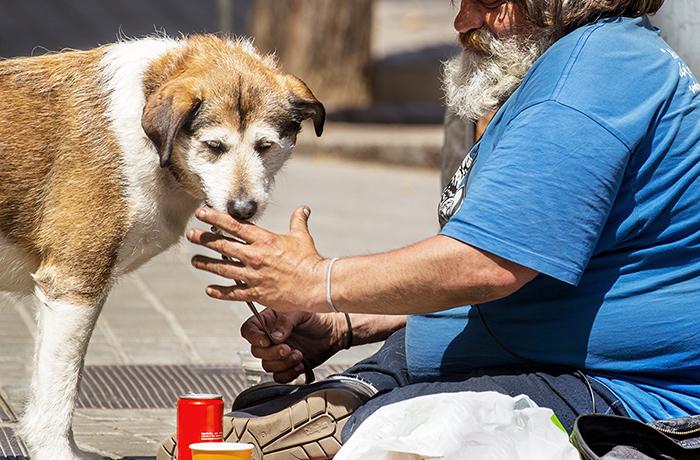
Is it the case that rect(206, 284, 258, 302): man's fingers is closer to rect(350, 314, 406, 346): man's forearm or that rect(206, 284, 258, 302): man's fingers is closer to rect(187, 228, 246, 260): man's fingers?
rect(187, 228, 246, 260): man's fingers

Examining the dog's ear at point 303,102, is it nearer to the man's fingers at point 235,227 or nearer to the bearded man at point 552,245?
the bearded man at point 552,245

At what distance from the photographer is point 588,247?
294 centimetres

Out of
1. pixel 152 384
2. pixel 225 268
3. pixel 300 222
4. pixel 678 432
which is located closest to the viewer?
pixel 678 432

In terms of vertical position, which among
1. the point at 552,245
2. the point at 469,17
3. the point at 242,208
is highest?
the point at 469,17

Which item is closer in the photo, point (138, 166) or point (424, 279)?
point (424, 279)

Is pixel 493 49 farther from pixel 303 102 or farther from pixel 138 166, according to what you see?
pixel 138 166

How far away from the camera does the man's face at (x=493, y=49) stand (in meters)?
3.28

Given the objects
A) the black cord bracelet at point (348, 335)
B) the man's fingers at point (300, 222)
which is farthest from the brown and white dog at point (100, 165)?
the black cord bracelet at point (348, 335)

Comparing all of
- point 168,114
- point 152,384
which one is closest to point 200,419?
point 168,114

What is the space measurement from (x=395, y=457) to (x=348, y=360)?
2526 mm

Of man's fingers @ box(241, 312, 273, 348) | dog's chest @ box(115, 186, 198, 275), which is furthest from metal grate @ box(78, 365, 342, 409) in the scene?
man's fingers @ box(241, 312, 273, 348)

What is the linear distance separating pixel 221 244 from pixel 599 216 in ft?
3.17

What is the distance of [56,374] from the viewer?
3.84 metres

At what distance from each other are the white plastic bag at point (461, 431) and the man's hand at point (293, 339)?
0.66m
